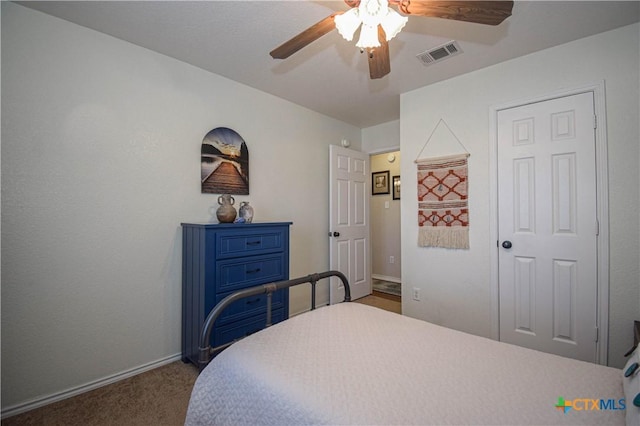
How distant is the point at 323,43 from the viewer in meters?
2.19

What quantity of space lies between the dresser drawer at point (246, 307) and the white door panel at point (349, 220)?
120 cm

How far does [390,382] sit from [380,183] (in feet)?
14.9

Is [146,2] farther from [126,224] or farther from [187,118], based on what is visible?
[126,224]

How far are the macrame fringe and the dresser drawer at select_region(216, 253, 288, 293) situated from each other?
1.43 m

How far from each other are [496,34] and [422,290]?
89.7 inches

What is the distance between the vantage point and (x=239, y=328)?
2.28 meters

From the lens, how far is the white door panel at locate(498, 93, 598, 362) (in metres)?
2.12

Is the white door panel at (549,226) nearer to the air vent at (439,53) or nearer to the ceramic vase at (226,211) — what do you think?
the air vent at (439,53)

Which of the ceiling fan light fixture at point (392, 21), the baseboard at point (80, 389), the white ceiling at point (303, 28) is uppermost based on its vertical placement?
the white ceiling at point (303, 28)

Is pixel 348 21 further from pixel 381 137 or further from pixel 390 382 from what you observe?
pixel 381 137

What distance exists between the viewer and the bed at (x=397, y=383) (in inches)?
32.9

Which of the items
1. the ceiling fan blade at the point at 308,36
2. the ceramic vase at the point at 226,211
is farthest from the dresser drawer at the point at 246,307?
the ceiling fan blade at the point at 308,36

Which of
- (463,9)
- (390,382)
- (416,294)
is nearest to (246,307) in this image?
(390,382)

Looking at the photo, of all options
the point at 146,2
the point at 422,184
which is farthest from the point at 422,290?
the point at 146,2
